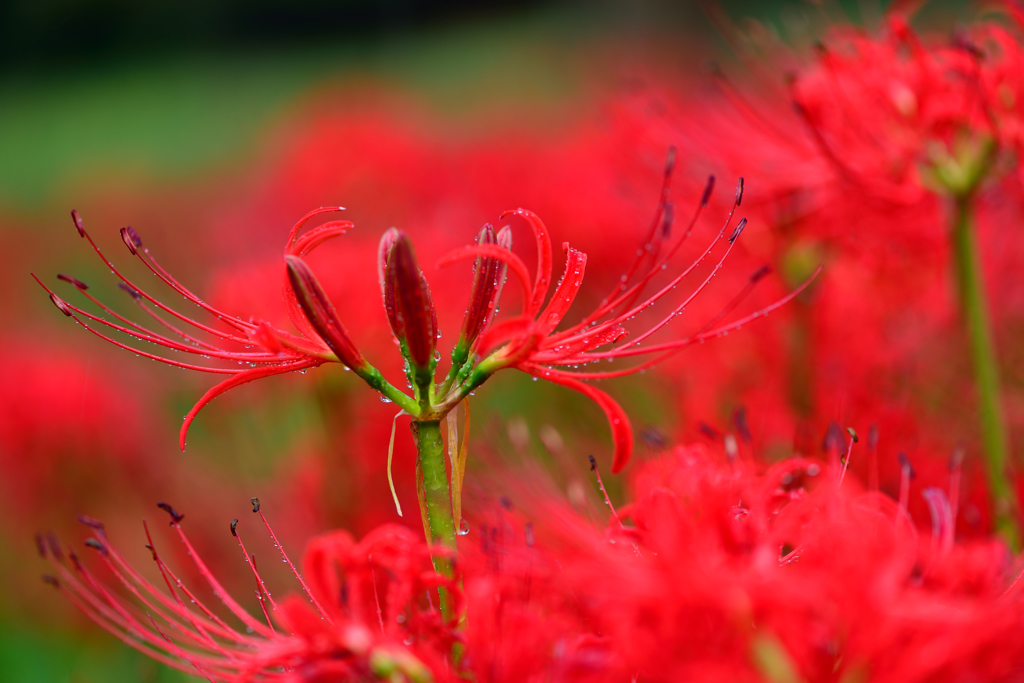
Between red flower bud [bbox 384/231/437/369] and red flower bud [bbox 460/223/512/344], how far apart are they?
1.6 inches

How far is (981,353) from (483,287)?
883 millimetres

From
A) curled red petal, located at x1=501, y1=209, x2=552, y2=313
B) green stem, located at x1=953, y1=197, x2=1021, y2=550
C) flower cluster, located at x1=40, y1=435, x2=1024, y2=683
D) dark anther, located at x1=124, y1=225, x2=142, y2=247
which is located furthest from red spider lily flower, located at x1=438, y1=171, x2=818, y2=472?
green stem, located at x1=953, y1=197, x2=1021, y2=550

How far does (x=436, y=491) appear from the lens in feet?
2.33

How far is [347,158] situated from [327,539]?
2.36 meters

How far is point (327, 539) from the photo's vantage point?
74 cm

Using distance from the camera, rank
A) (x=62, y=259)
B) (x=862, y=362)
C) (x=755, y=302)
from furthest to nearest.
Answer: (x=62, y=259), (x=755, y=302), (x=862, y=362)

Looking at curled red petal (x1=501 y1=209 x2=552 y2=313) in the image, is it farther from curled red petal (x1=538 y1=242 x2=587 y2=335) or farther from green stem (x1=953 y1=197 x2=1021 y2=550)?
green stem (x1=953 y1=197 x2=1021 y2=550)

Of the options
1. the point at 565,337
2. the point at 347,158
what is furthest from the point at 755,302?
the point at 347,158

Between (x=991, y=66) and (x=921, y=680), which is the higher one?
(x=991, y=66)

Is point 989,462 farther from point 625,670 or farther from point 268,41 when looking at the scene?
point 268,41

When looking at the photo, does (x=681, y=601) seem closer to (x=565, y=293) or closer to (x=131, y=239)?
(x=565, y=293)

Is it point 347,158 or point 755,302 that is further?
point 347,158

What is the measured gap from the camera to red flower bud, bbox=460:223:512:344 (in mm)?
710

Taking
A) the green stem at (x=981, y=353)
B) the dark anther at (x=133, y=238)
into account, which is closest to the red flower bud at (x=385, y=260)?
the dark anther at (x=133, y=238)
